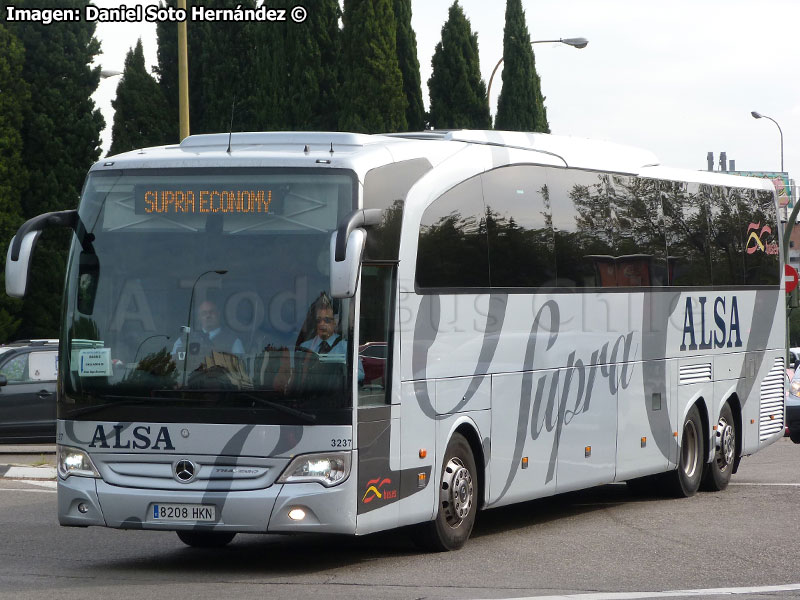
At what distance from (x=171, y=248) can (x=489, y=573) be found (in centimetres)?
317

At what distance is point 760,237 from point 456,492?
7.93 m

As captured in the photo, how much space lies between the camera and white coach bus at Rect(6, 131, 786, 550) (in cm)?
1020

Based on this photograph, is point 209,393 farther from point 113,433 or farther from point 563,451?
point 563,451

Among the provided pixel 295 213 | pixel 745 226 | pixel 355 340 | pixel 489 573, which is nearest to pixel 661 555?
pixel 489 573

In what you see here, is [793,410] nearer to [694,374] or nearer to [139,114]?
[694,374]

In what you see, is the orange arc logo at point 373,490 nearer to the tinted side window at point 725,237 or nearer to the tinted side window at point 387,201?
the tinted side window at point 387,201

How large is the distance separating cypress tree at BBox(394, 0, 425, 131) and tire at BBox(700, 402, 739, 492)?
31886mm

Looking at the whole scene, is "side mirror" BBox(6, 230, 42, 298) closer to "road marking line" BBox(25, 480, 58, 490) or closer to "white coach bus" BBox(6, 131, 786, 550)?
"white coach bus" BBox(6, 131, 786, 550)

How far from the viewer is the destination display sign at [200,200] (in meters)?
10.5

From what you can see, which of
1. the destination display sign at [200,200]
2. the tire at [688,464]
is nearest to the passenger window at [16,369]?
the tire at [688,464]

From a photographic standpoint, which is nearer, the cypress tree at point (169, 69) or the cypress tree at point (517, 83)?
the cypress tree at point (169, 69)

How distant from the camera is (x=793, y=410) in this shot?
2188 centimetres

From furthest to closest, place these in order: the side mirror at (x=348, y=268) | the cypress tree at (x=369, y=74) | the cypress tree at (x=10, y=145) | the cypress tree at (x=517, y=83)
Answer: the cypress tree at (x=517, y=83), the cypress tree at (x=369, y=74), the cypress tree at (x=10, y=145), the side mirror at (x=348, y=268)

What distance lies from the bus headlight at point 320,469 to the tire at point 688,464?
6.60 m
